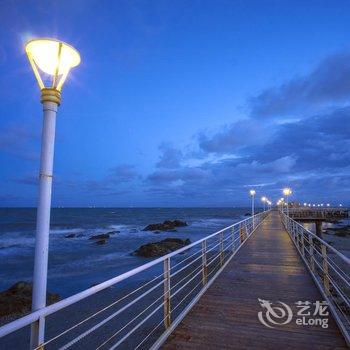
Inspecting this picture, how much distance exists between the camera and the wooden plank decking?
14.0ft

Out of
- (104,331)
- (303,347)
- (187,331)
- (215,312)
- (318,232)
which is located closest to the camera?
(303,347)

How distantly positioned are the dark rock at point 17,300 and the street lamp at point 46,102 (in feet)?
40.6

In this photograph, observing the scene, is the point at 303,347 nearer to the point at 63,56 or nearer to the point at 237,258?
the point at 63,56

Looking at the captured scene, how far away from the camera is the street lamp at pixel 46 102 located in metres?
2.58

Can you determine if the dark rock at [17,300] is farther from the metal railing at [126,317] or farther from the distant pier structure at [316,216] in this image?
the distant pier structure at [316,216]

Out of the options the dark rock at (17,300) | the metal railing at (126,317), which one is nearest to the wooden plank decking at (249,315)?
the metal railing at (126,317)

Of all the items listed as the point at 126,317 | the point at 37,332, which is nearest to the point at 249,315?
the point at 37,332

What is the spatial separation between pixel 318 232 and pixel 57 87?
4592cm

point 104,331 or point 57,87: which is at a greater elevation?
point 57,87

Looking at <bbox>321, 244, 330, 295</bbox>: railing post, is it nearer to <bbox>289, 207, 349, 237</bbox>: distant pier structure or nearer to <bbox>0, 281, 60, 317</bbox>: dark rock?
<bbox>0, 281, 60, 317</bbox>: dark rock

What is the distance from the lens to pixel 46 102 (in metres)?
2.83

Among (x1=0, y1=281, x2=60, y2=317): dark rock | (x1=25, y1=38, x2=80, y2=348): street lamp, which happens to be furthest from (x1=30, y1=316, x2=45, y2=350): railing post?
(x1=0, y1=281, x2=60, y2=317): dark rock

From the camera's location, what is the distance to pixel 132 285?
16.7 meters

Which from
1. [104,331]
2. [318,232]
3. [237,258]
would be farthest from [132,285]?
[318,232]
